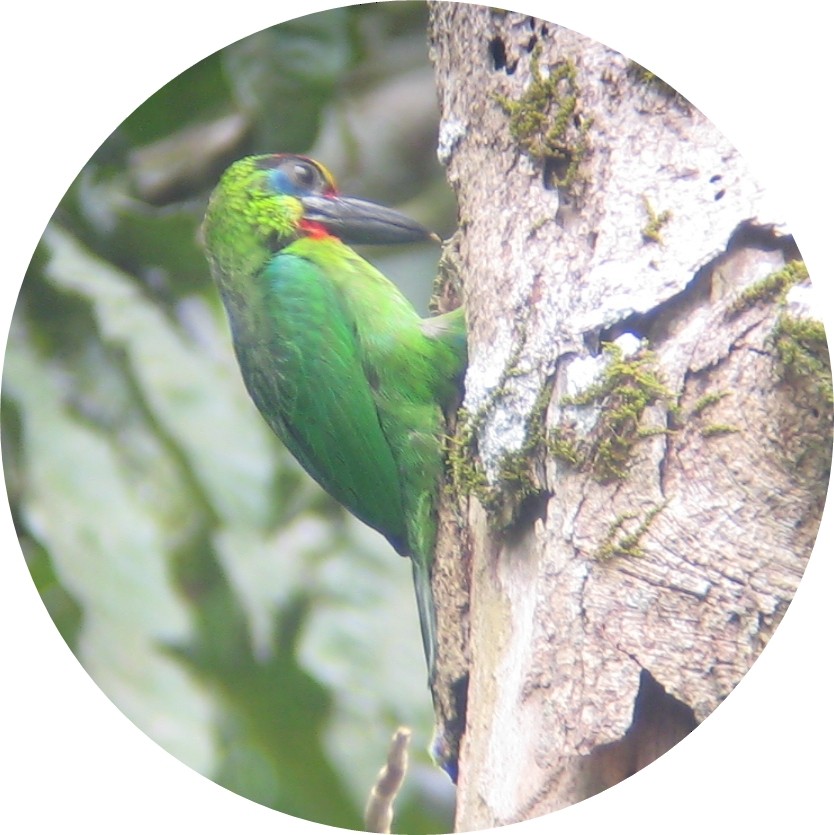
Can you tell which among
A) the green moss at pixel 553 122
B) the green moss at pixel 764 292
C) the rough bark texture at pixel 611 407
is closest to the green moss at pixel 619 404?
the rough bark texture at pixel 611 407

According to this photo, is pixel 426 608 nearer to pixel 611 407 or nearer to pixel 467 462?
pixel 467 462

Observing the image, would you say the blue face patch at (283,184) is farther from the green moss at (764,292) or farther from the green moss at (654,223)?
the green moss at (764,292)

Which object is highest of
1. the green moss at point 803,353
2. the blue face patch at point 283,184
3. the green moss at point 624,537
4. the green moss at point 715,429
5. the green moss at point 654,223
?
the blue face patch at point 283,184

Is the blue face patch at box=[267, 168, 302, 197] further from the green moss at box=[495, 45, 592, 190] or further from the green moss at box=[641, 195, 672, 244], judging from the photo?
the green moss at box=[641, 195, 672, 244]

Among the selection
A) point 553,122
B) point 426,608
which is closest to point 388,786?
point 426,608

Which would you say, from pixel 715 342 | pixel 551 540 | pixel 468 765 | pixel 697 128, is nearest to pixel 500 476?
pixel 551 540

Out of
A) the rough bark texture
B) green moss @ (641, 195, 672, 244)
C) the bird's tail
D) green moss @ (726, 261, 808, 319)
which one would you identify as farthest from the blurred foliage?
green moss @ (726, 261, 808, 319)

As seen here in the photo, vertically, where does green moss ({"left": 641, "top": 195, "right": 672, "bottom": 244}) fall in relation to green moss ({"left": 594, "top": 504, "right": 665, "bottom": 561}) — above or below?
above
